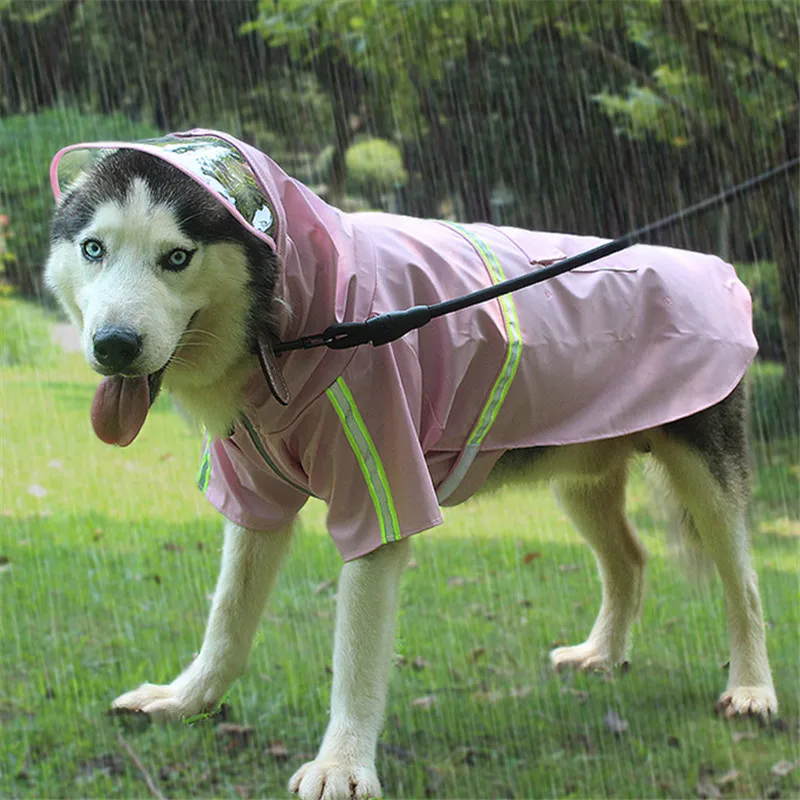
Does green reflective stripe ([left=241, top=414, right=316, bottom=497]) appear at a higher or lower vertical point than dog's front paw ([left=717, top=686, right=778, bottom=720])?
higher

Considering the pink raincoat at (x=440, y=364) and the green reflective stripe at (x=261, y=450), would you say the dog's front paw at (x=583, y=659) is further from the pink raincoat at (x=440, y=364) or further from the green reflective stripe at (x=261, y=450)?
the green reflective stripe at (x=261, y=450)

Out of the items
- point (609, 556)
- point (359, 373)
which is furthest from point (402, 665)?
point (359, 373)

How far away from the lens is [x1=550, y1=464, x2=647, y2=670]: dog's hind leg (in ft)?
15.5

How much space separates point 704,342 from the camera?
158 inches

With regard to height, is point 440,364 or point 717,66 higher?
point 440,364

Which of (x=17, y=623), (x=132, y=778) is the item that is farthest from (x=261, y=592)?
(x=17, y=623)

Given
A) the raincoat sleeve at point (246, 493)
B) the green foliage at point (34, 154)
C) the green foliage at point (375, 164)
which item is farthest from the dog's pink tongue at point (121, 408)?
the green foliage at point (375, 164)

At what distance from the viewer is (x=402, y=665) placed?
462 centimetres

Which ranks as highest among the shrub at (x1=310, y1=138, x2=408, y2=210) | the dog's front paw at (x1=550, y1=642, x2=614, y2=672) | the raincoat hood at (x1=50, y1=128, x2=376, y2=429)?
the raincoat hood at (x1=50, y1=128, x2=376, y2=429)

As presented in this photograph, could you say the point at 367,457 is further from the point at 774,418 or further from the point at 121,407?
the point at 774,418

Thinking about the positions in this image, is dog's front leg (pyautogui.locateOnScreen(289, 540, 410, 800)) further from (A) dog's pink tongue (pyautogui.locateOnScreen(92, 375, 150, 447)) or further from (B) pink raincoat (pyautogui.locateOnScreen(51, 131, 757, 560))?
(A) dog's pink tongue (pyautogui.locateOnScreen(92, 375, 150, 447))

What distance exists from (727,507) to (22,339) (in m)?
9.48

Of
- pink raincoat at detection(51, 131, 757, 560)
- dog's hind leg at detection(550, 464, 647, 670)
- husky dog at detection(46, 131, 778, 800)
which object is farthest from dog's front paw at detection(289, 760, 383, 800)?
dog's hind leg at detection(550, 464, 647, 670)

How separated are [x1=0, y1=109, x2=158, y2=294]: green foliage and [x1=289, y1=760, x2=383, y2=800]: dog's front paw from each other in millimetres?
10754
